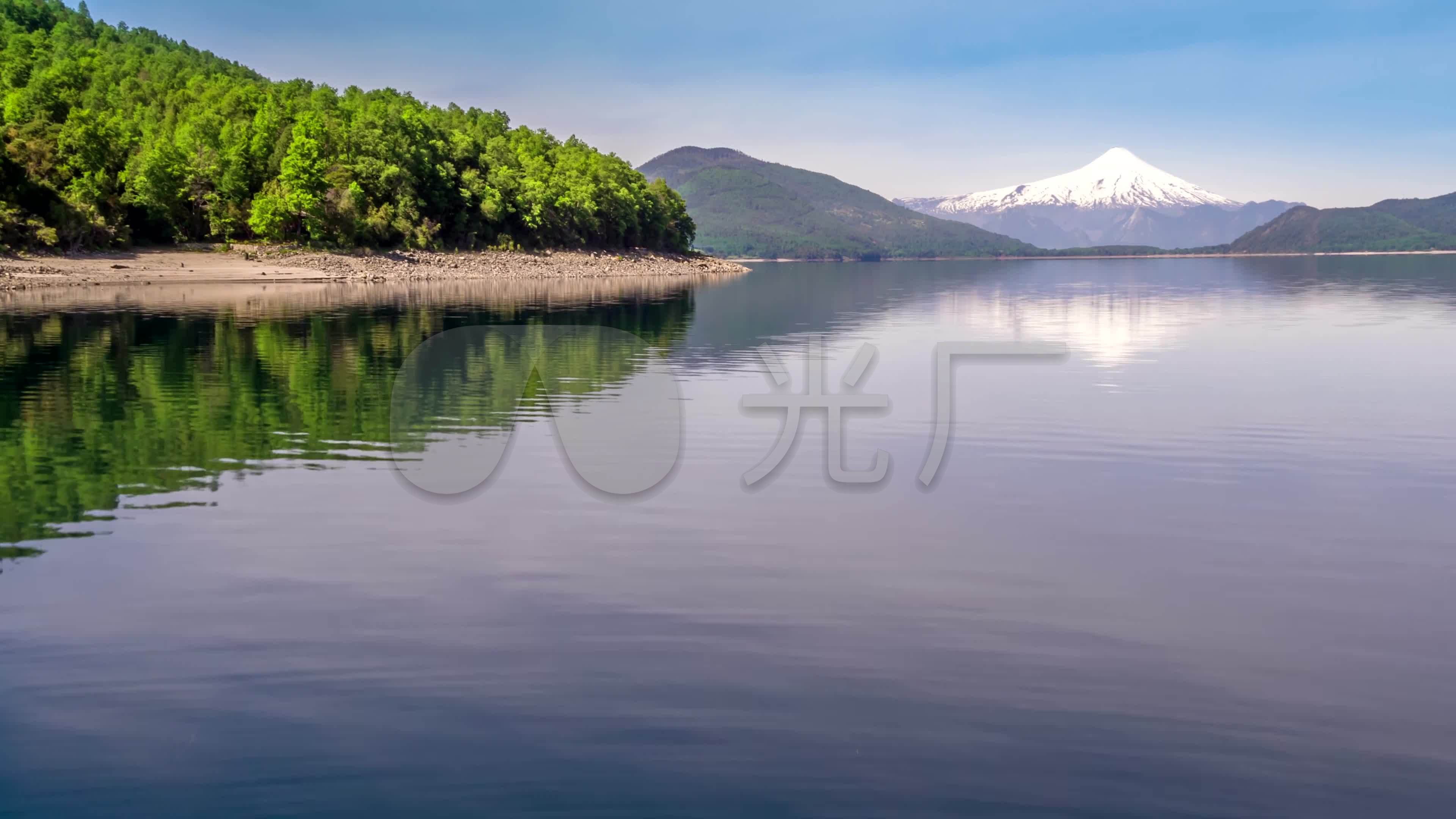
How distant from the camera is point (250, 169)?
121875 millimetres

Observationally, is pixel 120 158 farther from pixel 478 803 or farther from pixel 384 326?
pixel 478 803

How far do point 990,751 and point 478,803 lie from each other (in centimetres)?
451

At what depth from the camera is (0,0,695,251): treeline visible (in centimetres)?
9894

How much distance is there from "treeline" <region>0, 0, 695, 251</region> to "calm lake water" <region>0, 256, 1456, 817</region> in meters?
81.1

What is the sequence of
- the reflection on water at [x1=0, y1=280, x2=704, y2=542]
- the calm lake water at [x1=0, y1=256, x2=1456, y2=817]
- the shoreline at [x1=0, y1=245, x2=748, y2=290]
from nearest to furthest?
the calm lake water at [x1=0, y1=256, x2=1456, y2=817]
the reflection on water at [x1=0, y1=280, x2=704, y2=542]
the shoreline at [x1=0, y1=245, x2=748, y2=290]

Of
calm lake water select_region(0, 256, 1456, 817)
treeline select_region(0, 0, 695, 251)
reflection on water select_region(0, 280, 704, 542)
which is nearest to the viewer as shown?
calm lake water select_region(0, 256, 1456, 817)

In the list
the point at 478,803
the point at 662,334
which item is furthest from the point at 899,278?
the point at 478,803

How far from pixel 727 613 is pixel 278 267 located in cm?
10434

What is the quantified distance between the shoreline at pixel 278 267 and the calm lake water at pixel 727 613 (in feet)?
224
